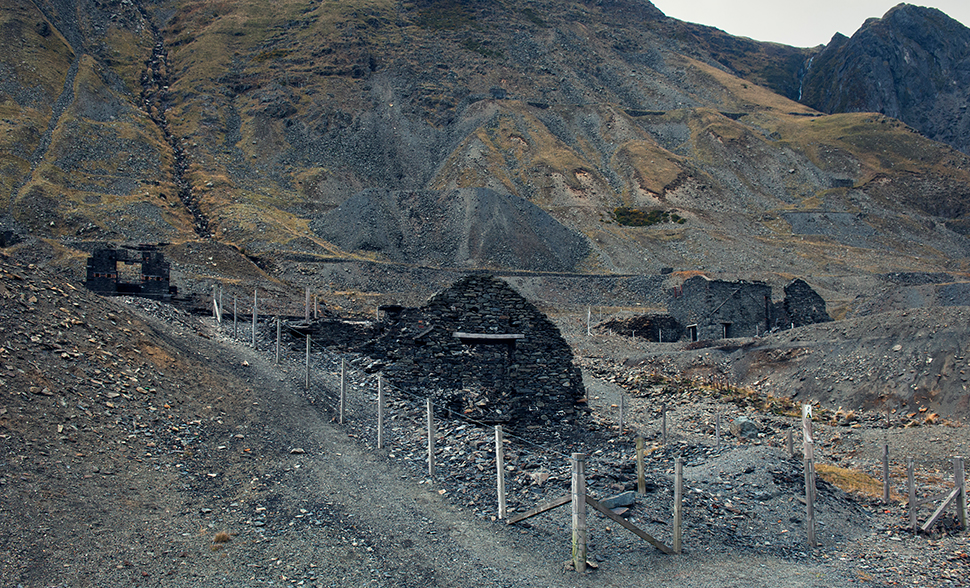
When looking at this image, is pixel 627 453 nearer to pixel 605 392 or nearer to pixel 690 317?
pixel 605 392

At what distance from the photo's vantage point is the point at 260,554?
8.88m

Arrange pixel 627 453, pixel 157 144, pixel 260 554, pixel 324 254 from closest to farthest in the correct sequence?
pixel 260 554
pixel 627 453
pixel 324 254
pixel 157 144

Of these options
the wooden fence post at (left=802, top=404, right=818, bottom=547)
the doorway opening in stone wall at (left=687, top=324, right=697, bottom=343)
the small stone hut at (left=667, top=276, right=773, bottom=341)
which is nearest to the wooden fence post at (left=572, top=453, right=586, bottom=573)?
the wooden fence post at (left=802, top=404, right=818, bottom=547)

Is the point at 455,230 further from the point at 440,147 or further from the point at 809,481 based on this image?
the point at 809,481

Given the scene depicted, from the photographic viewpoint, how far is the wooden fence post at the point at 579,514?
870cm

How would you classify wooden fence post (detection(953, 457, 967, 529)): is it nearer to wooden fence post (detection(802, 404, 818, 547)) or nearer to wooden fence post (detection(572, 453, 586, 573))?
wooden fence post (detection(802, 404, 818, 547))

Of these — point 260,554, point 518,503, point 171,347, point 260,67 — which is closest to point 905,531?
point 518,503

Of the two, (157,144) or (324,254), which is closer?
(324,254)

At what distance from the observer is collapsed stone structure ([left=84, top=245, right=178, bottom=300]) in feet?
89.4

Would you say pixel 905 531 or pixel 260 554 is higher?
pixel 260 554

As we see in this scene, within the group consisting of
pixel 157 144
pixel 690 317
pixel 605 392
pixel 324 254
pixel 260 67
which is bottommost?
pixel 605 392

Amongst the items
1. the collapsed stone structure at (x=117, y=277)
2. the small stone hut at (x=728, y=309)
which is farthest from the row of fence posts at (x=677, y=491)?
the small stone hut at (x=728, y=309)

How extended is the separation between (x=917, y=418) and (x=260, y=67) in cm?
11634

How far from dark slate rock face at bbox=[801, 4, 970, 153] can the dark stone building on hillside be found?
19070 centimetres
